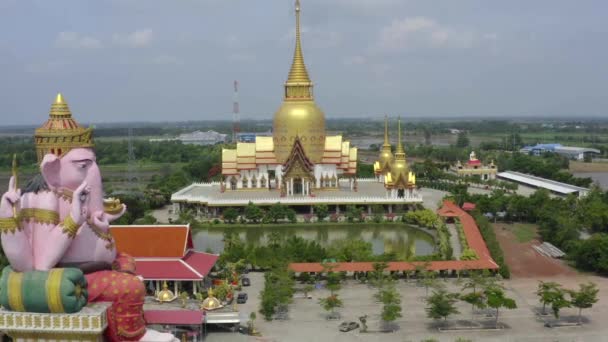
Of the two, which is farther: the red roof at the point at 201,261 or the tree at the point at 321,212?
the tree at the point at 321,212

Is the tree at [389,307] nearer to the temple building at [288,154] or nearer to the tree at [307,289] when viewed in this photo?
the tree at [307,289]

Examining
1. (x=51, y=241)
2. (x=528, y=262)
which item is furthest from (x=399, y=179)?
(x=51, y=241)

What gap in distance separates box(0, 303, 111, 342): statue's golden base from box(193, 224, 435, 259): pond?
17044mm

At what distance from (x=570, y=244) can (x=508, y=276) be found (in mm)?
4872

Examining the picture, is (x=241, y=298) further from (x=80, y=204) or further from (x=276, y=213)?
(x=276, y=213)

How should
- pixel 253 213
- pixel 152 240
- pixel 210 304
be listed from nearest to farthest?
pixel 210 304, pixel 152 240, pixel 253 213

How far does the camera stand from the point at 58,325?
11.9 meters

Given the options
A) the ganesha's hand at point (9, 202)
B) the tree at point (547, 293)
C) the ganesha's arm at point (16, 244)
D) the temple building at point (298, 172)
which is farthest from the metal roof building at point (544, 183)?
the ganesha's hand at point (9, 202)

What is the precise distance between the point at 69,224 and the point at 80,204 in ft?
1.45

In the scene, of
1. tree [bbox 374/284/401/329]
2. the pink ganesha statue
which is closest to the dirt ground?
tree [bbox 374/284/401/329]

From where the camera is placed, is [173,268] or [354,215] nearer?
[173,268]

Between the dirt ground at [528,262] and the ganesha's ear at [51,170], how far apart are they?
1828 centimetres

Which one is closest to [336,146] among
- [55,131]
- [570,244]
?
[570,244]

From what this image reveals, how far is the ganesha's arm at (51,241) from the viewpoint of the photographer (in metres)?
12.1
